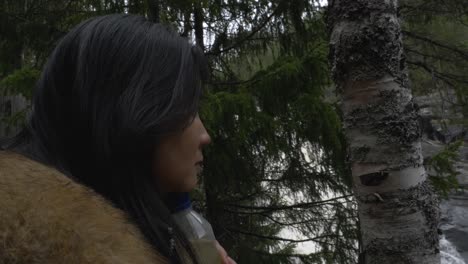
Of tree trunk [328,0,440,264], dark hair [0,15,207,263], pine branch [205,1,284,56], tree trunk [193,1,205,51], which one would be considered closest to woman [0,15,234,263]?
dark hair [0,15,207,263]

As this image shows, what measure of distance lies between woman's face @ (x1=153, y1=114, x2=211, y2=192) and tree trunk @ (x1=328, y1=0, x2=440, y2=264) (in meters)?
0.90

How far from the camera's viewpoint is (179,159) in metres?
1.13

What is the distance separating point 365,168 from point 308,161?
2720mm

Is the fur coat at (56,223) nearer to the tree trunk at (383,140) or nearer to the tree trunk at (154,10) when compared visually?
the tree trunk at (383,140)

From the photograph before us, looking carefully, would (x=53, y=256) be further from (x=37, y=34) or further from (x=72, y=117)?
(x=37, y=34)

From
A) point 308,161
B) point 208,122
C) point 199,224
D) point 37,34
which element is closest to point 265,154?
point 308,161

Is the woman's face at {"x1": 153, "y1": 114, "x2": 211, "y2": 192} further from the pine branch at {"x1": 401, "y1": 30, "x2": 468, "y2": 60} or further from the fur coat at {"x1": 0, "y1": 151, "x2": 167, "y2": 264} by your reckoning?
the pine branch at {"x1": 401, "y1": 30, "x2": 468, "y2": 60}

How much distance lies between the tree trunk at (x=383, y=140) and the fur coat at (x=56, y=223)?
1.20 metres

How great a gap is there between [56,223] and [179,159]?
45 cm

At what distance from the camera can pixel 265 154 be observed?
13.8ft

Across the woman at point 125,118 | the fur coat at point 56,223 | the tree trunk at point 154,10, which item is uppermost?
the tree trunk at point 154,10

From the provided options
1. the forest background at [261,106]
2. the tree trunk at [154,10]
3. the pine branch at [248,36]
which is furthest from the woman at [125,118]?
the pine branch at [248,36]

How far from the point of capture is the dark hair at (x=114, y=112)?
3.36 feet

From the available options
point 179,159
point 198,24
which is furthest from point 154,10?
point 179,159
